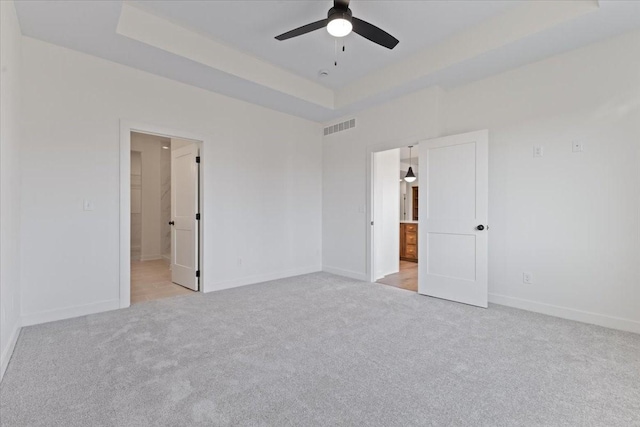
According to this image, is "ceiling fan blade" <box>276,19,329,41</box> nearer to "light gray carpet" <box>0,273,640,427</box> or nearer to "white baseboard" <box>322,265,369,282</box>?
"light gray carpet" <box>0,273,640,427</box>

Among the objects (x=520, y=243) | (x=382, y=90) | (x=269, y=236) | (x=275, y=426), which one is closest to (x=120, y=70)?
(x=269, y=236)

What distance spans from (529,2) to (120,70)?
4.39m

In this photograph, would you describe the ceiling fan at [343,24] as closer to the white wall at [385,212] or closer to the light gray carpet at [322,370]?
the white wall at [385,212]

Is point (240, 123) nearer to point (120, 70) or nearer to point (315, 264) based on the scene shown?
point (120, 70)

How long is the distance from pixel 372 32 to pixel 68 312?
411 cm

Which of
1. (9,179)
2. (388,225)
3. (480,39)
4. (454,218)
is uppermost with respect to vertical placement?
(480,39)

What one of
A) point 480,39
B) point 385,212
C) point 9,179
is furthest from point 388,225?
point 9,179

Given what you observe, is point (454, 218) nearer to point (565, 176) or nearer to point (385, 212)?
point (565, 176)

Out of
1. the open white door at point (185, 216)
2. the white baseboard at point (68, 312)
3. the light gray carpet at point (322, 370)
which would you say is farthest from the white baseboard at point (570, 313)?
the white baseboard at point (68, 312)

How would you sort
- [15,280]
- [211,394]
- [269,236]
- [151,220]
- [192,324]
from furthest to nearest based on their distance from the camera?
[151,220]
[269,236]
[192,324]
[15,280]
[211,394]

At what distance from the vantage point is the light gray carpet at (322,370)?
166cm

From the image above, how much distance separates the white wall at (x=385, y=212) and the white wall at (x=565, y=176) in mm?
1154

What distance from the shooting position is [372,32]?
2600 millimetres

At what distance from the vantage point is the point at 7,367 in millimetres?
2125
